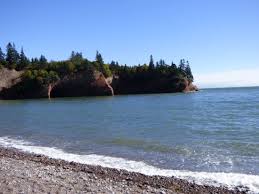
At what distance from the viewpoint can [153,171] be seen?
1994cm

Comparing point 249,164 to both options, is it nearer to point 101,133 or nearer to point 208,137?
point 208,137

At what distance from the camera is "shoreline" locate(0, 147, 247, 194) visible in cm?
1507

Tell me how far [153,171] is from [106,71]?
462ft

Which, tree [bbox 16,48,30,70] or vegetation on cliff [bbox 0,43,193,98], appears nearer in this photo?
vegetation on cliff [bbox 0,43,193,98]

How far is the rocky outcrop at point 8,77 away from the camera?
5782 inches

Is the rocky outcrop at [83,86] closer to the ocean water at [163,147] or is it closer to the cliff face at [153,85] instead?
the cliff face at [153,85]

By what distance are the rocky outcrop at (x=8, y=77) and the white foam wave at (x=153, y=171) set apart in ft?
404

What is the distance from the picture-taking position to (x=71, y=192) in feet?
46.9

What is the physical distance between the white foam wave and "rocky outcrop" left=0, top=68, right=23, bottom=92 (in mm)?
122988

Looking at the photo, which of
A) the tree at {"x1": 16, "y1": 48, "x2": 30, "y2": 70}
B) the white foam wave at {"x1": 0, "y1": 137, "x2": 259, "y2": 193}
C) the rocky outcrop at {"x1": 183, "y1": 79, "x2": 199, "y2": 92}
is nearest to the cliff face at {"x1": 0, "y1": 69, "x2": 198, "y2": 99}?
the rocky outcrop at {"x1": 183, "y1": 79, "x2": 199, "y2": 92}

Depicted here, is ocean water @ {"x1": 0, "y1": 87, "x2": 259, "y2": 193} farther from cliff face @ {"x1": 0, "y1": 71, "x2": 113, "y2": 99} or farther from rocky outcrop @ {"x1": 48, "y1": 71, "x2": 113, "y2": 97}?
rocky outcrop @ {"x1": 48, "y1": 71, "x2": 113, "y2": 97}

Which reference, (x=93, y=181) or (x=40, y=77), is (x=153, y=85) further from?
(x=93, y=181)

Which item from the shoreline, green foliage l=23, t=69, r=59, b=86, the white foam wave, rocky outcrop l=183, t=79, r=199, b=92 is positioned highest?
green foliage l=23, t=69, r=59, b=86

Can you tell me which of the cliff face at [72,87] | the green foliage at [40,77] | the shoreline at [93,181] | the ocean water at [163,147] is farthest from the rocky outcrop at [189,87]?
the shoreline at [93,181]
